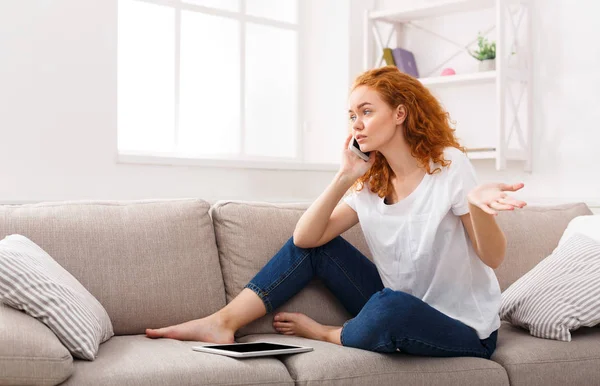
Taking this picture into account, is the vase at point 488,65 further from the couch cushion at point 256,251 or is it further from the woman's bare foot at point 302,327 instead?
the woman's bare foot at point 302,327

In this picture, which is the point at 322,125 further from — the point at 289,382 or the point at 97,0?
the point at 289,382

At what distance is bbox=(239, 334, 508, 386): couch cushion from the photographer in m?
1.94

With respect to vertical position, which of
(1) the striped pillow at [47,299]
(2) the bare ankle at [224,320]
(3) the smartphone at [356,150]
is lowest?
(2) the bare ankle at [224,320]

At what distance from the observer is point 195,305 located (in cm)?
238

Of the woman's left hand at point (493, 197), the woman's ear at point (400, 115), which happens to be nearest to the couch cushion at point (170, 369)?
the woman's left hand at point (493, 197)

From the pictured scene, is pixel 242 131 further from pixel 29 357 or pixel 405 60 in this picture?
pixel 29 357

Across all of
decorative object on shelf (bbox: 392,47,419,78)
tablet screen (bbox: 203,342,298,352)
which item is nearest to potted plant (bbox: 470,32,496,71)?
decorative object on shelf (bbox: 392,47,419,78)

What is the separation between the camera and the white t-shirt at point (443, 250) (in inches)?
86.4

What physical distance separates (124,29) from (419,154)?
2083 millimetres

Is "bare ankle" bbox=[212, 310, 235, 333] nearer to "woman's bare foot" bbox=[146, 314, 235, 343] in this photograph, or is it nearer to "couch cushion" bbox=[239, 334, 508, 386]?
"woman's bare foot" bbox=[146, 314, 235, 343]

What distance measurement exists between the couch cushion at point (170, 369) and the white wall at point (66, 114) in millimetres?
1486

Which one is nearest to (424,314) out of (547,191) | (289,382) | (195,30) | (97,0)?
(289,382)

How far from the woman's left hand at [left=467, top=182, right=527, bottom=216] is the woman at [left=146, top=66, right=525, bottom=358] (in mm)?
73

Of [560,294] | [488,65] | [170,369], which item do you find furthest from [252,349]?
[488,65]
